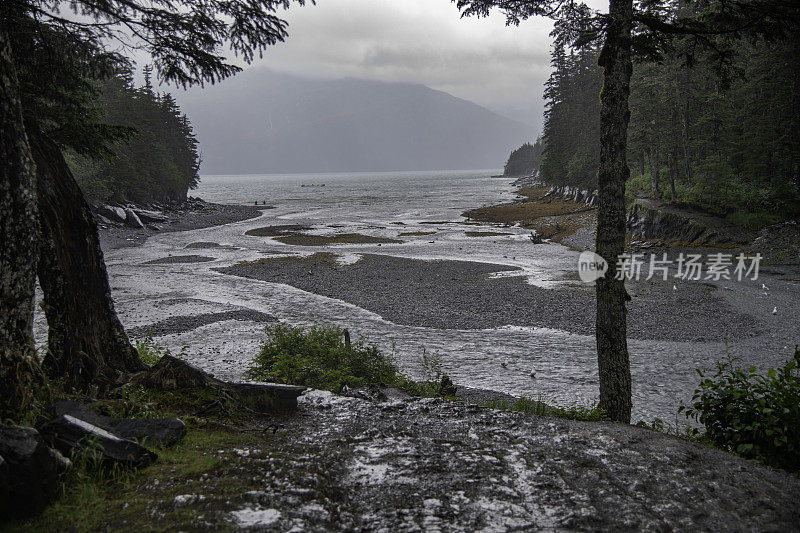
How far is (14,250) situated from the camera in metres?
4.84

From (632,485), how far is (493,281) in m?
18.4

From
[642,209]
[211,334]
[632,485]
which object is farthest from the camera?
[642,209]

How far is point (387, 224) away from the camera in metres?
51.5

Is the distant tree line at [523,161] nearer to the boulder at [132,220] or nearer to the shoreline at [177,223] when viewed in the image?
the shoreline at [177,223]

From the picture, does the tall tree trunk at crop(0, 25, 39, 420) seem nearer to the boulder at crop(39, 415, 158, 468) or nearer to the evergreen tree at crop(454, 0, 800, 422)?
the boulder at crop(39, 415, 158, 468)

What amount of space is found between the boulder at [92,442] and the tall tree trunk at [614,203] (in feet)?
23.0

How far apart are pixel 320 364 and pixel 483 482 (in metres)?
5.87

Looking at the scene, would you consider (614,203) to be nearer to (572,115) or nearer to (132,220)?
(132,220)

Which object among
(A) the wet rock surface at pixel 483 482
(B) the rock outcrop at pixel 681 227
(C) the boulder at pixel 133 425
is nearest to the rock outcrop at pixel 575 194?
(B) the rock outcrop at pixel 681 227

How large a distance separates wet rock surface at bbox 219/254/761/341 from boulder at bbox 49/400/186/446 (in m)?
12.0

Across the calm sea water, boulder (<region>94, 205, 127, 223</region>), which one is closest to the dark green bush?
the calm sea water

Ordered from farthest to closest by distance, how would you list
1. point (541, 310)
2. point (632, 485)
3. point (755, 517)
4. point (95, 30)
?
point (541, 310) < point (95, 30) < point (632, 485) < point (755, 517)

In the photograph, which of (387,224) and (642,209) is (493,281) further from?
(387,224)

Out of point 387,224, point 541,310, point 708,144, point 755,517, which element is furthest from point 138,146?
point 755,517
